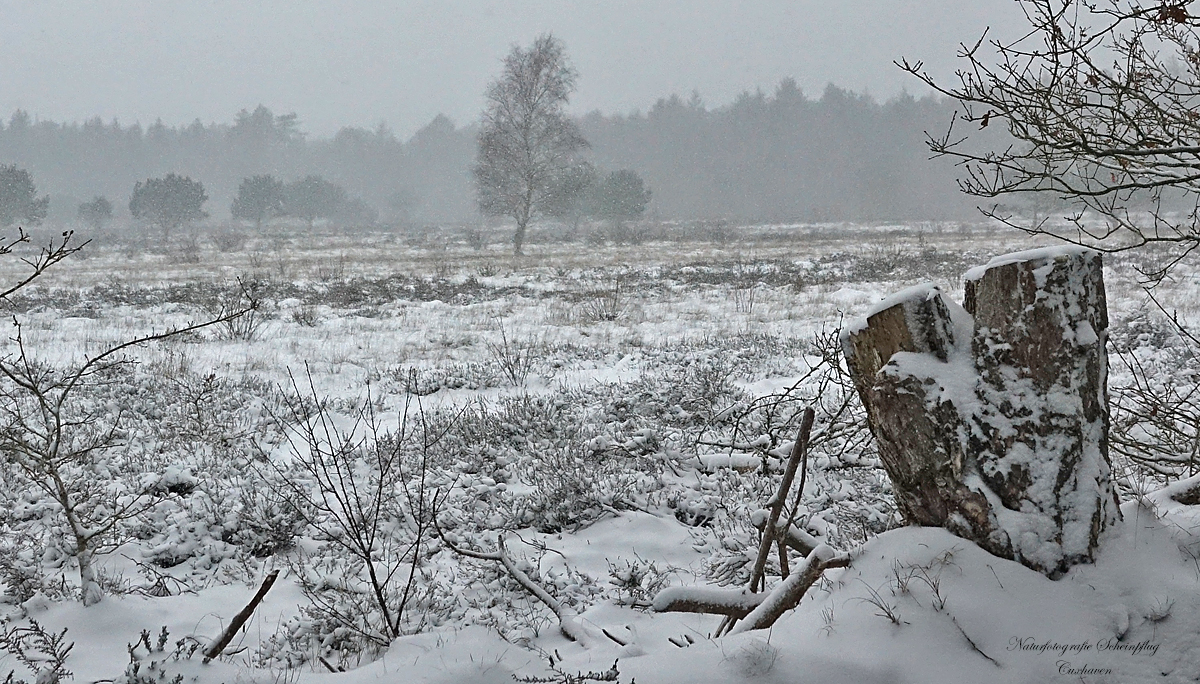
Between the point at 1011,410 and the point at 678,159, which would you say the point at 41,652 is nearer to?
the point at 1011,410

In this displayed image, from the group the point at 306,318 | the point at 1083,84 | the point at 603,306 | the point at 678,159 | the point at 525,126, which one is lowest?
the point at 306,318

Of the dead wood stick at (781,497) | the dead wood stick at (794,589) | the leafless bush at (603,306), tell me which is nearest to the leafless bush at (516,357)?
the leafless bush at (603,306)

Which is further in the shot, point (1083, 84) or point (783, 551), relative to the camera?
point (1083, 84)

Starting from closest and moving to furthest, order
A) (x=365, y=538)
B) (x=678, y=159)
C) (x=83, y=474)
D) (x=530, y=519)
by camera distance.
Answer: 1. (x=365, y=538)
2. (x=530, y=519)
3. (x=83, y=474)
4. (x=678, y=159)

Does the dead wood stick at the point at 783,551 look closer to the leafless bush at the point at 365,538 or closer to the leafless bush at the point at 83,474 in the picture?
the leafless bush at the point at 365,538

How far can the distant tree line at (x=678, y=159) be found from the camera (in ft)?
272

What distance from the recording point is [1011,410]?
2051 millimetres

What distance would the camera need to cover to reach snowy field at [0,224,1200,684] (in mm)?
1853

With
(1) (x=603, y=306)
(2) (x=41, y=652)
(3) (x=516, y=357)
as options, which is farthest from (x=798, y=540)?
(1) (x=603, y=306)

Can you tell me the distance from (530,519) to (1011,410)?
3.27 meters

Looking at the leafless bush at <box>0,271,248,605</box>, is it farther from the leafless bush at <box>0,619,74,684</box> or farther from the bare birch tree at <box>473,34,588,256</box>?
the bare birch tree at <box>473,34,588,256</box>

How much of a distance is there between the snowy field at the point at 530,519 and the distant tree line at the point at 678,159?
68.0 m

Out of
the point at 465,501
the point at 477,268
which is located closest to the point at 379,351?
the point at 465,501

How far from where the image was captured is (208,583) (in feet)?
12.5
